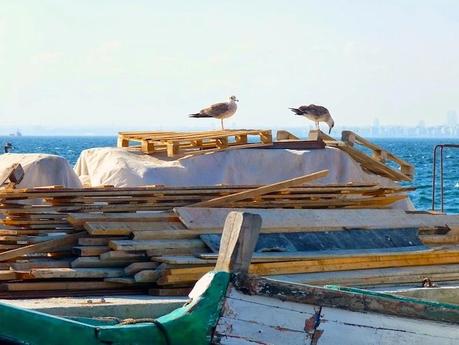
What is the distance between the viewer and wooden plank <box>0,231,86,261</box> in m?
9.56

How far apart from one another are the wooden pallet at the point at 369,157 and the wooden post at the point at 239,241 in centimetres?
689

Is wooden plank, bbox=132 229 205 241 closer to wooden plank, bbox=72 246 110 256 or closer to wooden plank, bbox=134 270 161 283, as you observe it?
wooden plank, bbox=72 246 110 256

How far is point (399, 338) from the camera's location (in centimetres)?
727

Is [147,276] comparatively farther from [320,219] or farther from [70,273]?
[320,219]

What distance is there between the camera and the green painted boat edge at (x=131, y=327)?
6262mm

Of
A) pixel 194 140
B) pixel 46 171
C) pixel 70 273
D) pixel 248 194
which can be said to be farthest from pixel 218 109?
pixel 70 273

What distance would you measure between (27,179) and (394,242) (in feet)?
12.6

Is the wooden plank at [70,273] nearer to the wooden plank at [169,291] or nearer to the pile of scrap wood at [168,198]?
the wooden plank at [169,291]

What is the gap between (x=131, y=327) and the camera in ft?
21.7

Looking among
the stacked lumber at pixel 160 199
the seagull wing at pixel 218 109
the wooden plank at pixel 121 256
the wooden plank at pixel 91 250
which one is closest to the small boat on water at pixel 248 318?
the wooden plank at pixel 121 256

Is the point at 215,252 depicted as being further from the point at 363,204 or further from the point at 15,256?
the point at 363,204

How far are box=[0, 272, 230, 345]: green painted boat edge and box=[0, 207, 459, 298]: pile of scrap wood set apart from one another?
2572 mm

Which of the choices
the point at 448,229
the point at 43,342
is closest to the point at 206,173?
the point at 448,229

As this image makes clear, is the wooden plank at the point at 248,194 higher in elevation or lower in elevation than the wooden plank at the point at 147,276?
higher
